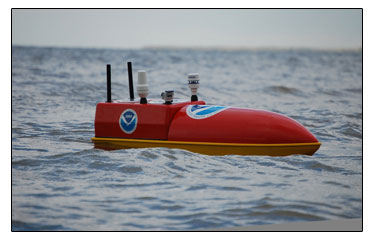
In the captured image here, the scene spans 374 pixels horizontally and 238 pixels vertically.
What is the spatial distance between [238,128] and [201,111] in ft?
1.58

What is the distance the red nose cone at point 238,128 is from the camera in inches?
Result: 222

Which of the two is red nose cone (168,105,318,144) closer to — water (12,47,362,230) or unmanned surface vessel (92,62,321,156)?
unmanned surface vessel (92,62,321,156)

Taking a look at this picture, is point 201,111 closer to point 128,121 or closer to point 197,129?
point 197,129

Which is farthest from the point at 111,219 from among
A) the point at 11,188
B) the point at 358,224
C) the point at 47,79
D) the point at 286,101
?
the point at 47,79

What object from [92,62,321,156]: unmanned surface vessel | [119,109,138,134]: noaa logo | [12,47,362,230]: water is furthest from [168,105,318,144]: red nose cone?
[119,109,138,134]: noaa logo

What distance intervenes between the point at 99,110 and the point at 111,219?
7.64 feet

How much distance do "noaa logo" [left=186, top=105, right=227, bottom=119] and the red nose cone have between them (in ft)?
0.06

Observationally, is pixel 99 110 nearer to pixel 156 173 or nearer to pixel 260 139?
pixel 156 173

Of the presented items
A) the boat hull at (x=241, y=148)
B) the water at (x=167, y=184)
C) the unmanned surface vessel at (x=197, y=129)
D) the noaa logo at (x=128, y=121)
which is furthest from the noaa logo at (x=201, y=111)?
the noaa logo at (x=128, y=121)

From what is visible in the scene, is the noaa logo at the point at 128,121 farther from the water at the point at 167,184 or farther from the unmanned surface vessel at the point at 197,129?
the water at the point at 167,184

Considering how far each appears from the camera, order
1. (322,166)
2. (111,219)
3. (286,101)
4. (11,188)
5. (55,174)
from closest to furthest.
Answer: (111,219)
(11,188)
(55,174)
(322,166)
(286,101)

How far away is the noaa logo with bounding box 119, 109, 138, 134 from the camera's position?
5980 millimetres

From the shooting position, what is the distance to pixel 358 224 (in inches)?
161

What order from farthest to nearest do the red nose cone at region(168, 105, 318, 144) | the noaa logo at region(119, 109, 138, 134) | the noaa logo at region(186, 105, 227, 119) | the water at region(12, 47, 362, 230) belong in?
the noaa logo at region(119, 109, 138, 134) < the noaa logo at region(186, 105, 227, 119) < the red nose cone at region(168, 105, 318, 144) < the water at region(12, 47, 362, 230)
